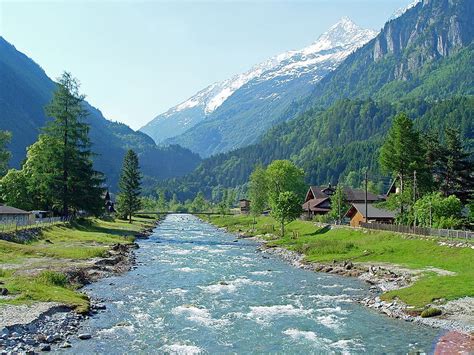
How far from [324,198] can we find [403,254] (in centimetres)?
8678

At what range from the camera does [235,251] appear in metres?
85.4

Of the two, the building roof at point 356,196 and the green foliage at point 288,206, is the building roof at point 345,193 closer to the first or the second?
the building roof at point 356,196

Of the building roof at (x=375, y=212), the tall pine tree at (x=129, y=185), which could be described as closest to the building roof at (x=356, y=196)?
the building roof at (x=375, y=212)

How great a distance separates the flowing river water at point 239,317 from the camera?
3094cm

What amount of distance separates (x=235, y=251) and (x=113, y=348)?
55863 mm

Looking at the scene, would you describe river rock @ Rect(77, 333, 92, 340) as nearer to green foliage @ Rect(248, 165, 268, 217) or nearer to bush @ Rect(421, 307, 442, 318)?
bush @ Rect(421, 307, 442, 318)

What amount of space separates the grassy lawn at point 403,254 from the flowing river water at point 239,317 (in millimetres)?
5364

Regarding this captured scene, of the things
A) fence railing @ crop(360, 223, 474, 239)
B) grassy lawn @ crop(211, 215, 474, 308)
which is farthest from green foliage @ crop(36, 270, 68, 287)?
fence railing @ crop(360, 223, 474, 239)

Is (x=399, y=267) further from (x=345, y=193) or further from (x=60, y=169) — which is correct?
(x=345, y=193)

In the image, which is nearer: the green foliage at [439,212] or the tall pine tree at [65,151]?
the green foliage at [439,212]

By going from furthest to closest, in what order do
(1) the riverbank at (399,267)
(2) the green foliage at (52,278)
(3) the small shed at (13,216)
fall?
(3) the small shed at (13,216), (2) the green foliage at (52,278), (1) the riverbank at (399,267)

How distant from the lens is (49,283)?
143 ft

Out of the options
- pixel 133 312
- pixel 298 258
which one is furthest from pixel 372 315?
pixel 298 258

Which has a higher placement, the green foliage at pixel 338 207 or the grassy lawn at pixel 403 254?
the green foliage at pixel 338 207
